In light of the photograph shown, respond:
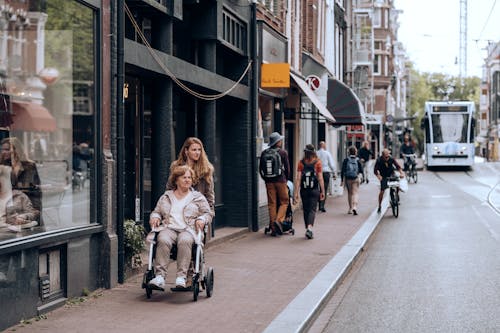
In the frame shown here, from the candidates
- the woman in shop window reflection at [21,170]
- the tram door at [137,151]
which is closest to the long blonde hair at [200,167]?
the woman in shop window reflection at [21,170]

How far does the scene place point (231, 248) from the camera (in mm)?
14297

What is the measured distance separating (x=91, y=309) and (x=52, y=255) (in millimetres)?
Answer: 627

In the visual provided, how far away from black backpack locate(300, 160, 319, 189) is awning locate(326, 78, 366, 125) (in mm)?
12232

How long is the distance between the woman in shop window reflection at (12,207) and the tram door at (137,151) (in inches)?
189

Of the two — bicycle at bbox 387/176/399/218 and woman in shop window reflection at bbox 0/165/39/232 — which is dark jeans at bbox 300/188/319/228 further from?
woman in shop window reflection at bbox 0/165/39/232

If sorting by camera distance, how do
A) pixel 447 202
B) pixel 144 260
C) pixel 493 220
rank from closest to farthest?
pixel 144 260 → pixel 493 220 → pixel 447 202

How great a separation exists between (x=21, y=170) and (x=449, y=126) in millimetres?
38474

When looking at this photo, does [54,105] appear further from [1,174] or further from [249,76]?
[249,76]

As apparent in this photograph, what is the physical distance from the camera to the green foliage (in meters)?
10.4

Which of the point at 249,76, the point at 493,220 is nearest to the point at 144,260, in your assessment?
the point at 249,76

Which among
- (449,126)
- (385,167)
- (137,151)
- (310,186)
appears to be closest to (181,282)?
(137,151)

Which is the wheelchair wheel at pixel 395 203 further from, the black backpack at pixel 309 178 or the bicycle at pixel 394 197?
the black backpack at pixel 309 178

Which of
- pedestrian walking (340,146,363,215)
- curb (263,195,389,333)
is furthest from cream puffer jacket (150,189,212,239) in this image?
pedestrian walking (340,146,363,215)

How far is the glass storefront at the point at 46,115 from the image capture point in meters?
7.99
